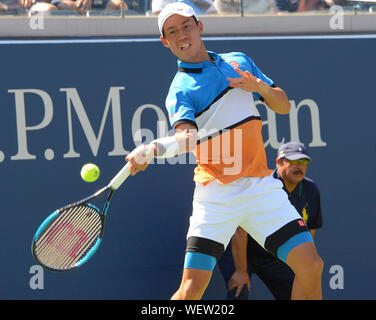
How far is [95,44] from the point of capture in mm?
5332

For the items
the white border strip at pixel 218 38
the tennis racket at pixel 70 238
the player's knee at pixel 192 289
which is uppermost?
the white border strip at pixel 218 38

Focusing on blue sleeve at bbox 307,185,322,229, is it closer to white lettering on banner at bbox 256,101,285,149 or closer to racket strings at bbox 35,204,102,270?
white lettering on banner at bbox 256,101,285,149

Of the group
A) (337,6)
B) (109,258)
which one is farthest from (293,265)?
(337,6)

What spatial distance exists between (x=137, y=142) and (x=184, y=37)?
136 cm

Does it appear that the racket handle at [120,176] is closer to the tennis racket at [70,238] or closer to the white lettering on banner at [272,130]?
the tennis racket at [70,238]

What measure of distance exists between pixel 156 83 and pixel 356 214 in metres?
1.64

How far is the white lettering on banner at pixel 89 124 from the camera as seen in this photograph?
208 inches

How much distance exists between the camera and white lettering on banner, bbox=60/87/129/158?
5.28 metres

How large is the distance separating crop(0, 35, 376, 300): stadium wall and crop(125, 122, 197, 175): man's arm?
1.47 m

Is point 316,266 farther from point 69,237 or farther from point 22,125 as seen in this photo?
point 22,125

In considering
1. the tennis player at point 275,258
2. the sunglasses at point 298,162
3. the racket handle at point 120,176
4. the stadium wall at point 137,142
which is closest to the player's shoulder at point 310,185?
the tennis player at point 275,258

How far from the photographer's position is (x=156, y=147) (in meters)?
3.78

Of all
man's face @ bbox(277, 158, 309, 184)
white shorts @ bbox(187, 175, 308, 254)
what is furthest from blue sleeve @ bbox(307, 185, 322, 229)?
white shorts @ bbox(187, 175, 308, 254)

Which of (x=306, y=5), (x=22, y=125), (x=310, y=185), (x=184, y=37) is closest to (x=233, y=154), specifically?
(x=184, y=37)
